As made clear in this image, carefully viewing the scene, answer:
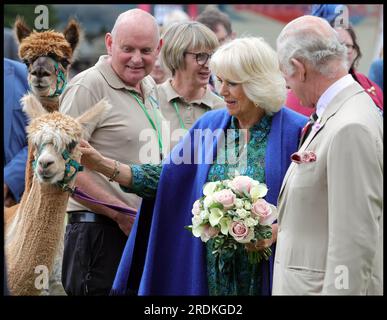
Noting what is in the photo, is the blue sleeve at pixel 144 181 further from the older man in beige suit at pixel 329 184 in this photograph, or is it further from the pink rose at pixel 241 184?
the older man in beige suit at pixel 329 184

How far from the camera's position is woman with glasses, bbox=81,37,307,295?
18.0 ft

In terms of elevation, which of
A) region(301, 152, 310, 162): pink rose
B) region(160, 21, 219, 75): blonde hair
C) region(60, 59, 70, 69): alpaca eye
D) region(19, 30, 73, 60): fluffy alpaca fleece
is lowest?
region(301, 152, 310, 162): pink rose

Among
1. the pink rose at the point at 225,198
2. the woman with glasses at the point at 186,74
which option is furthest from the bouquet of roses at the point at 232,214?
the woman with glasses at the point at 186,74

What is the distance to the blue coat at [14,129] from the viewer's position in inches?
251

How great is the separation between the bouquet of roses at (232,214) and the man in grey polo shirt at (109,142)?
3.09ft

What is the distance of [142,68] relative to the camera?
623 centimetres

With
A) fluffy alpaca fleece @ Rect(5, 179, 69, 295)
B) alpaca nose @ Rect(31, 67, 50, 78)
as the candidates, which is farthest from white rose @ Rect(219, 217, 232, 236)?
alpaca nose @ Rect(31, 67, 50, 78)

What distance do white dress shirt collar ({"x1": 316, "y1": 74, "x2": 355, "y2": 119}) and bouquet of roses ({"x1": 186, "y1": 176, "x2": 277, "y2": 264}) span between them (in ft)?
2.02

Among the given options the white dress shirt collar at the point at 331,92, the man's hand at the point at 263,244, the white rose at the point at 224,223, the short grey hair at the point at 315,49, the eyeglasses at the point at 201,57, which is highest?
the eyeglasses at the point at 201,57

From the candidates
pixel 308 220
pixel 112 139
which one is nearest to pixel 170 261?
pixel 112 139

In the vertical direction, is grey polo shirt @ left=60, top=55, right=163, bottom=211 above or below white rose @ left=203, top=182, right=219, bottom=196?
above

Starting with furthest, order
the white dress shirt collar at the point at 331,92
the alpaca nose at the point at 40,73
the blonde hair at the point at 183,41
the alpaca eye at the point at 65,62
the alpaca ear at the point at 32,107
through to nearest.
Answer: the blonde hair at the point at 183,41 → the alpaca eye at the point at 65,62 → the alpaca nose at the point at 40,73 → the alpaca ear at the point at 32,107 → the white dress shirt collar at the point at 331,92

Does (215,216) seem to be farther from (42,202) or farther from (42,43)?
(42,43)

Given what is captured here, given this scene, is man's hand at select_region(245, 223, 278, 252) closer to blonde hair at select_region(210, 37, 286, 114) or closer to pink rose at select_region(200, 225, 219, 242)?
pink rose at select_region(200, 225, 219, 242)
